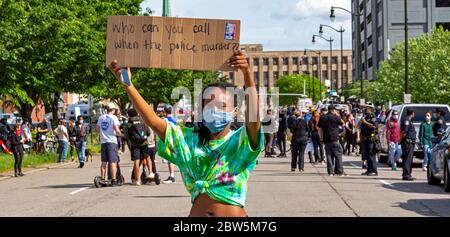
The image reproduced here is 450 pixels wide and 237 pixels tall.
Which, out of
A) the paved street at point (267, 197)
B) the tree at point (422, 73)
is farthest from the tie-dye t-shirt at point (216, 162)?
the tree at point (422, 73)

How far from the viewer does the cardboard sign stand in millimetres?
5176

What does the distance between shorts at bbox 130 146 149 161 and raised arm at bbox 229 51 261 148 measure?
1429 cm

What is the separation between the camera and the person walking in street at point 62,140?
102 ft

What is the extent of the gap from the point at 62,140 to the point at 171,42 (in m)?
26.8

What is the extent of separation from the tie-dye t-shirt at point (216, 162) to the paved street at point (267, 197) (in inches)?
317

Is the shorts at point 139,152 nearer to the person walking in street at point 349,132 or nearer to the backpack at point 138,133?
the backpack at point 138,133

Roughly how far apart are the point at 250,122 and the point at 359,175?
18.0 m

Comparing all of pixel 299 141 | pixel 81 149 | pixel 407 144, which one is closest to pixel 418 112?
pixel 299 141

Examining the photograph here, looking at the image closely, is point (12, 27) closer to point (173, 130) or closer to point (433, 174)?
point (433, 174)

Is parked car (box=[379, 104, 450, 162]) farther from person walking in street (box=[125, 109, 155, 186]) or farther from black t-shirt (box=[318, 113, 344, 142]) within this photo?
person walking in street (box=[125, 109, 155, 186])

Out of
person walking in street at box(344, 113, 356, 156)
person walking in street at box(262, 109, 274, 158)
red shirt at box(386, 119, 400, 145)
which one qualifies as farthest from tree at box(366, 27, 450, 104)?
red shirt at box(386, 119, 400, 145)

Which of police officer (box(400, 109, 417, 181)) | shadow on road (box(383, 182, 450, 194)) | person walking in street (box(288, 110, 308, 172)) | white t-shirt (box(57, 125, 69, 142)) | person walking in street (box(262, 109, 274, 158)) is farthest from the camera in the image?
person walking in street (box(262, 109, 274, 158))

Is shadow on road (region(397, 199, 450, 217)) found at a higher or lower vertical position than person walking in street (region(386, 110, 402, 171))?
lower

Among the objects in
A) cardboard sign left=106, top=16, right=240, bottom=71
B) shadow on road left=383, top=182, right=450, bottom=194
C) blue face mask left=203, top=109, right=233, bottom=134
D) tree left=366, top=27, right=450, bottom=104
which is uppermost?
tree left=366, top=27, right=450, bottom=104
